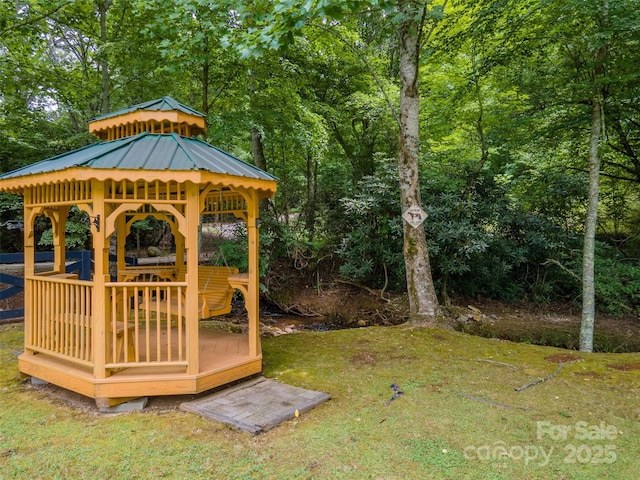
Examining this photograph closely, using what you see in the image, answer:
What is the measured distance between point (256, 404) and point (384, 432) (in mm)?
1213

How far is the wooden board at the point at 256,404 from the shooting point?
3175 mm

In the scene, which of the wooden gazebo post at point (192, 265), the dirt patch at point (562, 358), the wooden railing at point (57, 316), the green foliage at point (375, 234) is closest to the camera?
the wooden gazebo post at point (192, 265)

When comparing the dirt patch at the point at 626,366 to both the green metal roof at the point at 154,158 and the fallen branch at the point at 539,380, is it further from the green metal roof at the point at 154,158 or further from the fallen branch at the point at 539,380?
the green metal roof at the point at 154,158

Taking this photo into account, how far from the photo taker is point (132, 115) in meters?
4.35

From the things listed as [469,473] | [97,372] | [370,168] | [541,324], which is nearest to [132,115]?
[97,372]

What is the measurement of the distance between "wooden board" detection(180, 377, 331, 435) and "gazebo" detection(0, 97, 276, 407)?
163mm

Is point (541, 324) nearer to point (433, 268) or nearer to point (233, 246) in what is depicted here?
point (433, 268)

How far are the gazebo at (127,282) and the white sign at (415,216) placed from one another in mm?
2619

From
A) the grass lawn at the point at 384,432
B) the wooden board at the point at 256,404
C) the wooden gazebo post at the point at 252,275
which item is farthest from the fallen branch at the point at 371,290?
the wooden board at the point at 256,404

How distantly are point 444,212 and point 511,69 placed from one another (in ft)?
9.19

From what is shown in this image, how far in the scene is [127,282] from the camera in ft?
12.1

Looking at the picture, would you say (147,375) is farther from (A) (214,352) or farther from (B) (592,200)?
(B) (592,200)

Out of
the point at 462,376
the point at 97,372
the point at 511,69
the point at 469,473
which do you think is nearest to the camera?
the point at 469,473

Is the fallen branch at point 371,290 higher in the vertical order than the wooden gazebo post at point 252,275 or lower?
lower
